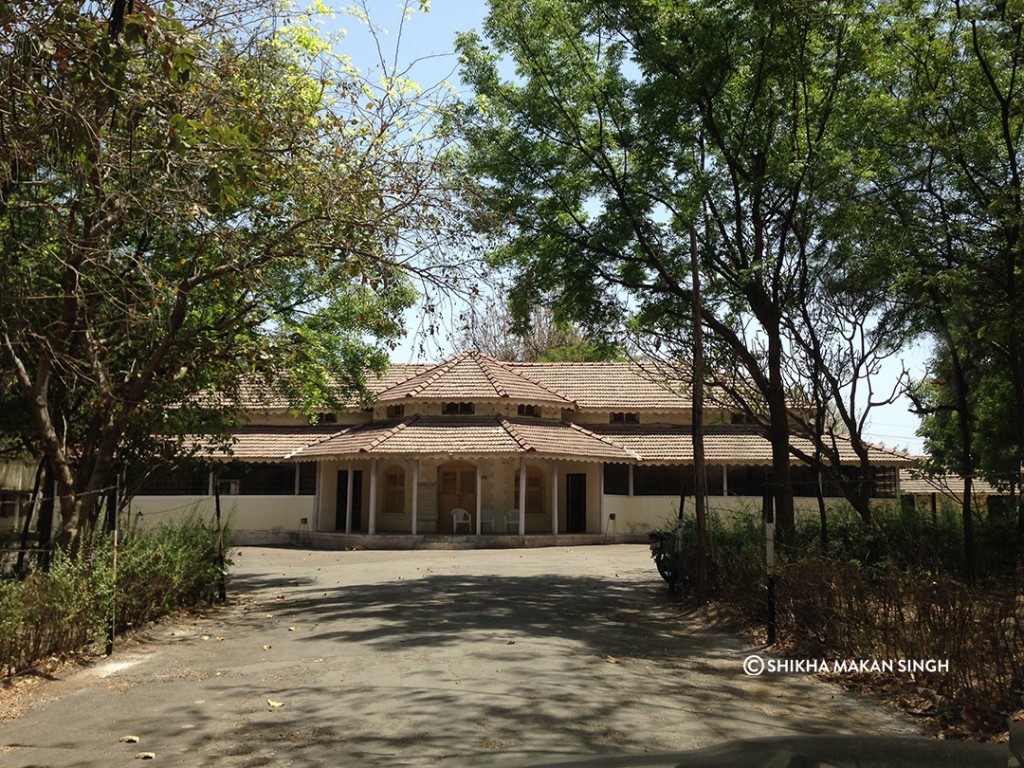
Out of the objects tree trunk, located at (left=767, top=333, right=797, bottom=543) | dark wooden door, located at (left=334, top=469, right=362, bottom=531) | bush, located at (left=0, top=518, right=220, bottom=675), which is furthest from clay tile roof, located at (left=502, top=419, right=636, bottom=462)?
bush, located at (left=0, top=518, right=220, bottom=675)

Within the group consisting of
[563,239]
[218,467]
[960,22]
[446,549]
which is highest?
[960,22]

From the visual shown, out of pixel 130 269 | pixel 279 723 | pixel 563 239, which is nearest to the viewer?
pixel 279 723

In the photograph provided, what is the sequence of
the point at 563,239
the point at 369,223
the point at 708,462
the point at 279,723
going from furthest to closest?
the point at 708,462, the point at 563,239, the point at 369,223, the point at 279,723

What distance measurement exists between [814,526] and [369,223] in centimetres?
965

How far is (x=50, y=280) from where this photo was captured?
1063 cm

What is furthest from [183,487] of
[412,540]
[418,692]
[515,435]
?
[418,692]

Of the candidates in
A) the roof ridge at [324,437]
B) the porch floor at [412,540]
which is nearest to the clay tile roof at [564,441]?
the porch floor at [412,540]

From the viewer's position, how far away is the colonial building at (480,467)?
2912 centimetres

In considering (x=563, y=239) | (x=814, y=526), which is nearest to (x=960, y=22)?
(x=563, y=239)

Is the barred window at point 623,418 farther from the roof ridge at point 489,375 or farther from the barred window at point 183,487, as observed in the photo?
the barred window at point 183,487

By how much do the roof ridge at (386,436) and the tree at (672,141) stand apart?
13.1 meters

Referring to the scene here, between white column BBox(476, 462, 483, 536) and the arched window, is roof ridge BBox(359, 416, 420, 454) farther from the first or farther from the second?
white column BBox(476, 462, 483, 536)

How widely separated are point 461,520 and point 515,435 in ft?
11.4

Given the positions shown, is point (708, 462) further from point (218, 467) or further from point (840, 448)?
point (218, 467)
